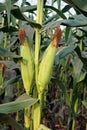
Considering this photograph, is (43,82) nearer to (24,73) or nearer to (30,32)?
(24,73)

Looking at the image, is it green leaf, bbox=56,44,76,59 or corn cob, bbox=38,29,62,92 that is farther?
green leaf, bbox=56,44,76,59

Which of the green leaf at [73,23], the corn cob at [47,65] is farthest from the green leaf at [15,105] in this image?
the green leaf at [73,23]

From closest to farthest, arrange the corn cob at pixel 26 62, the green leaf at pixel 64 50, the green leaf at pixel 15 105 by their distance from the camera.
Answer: the green leaf at pixel 15 105 → the corn cob at pixel 26 62 → the green leaf at pixel 64 50

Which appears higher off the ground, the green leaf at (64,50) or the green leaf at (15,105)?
the green leaf at (64,50)

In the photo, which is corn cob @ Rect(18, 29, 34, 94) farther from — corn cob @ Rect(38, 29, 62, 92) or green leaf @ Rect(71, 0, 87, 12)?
green leaf @ Rect(71, 0, 87, 12)

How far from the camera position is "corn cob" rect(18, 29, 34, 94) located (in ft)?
3.66

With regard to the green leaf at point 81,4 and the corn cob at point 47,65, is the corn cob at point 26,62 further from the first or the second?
the green leaf at point 81,4

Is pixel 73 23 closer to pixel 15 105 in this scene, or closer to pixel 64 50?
pixel 64 50

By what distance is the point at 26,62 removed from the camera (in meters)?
1.12

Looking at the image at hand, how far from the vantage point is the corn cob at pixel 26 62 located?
1.11 metres

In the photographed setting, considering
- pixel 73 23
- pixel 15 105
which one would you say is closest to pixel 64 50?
pixel 73 23

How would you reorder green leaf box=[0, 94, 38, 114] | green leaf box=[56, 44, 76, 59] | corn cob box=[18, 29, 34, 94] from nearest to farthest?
green leaf box=[0, 94, 38, 114] < corn cob box=[18, 29, 34, 94] < green leaf box=[56, 44, 76, 59]

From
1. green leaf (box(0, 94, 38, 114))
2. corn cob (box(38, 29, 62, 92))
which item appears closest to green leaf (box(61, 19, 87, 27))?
corn cob (box(38, 29, 62, 92))

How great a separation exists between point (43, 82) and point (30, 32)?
0.39 m
